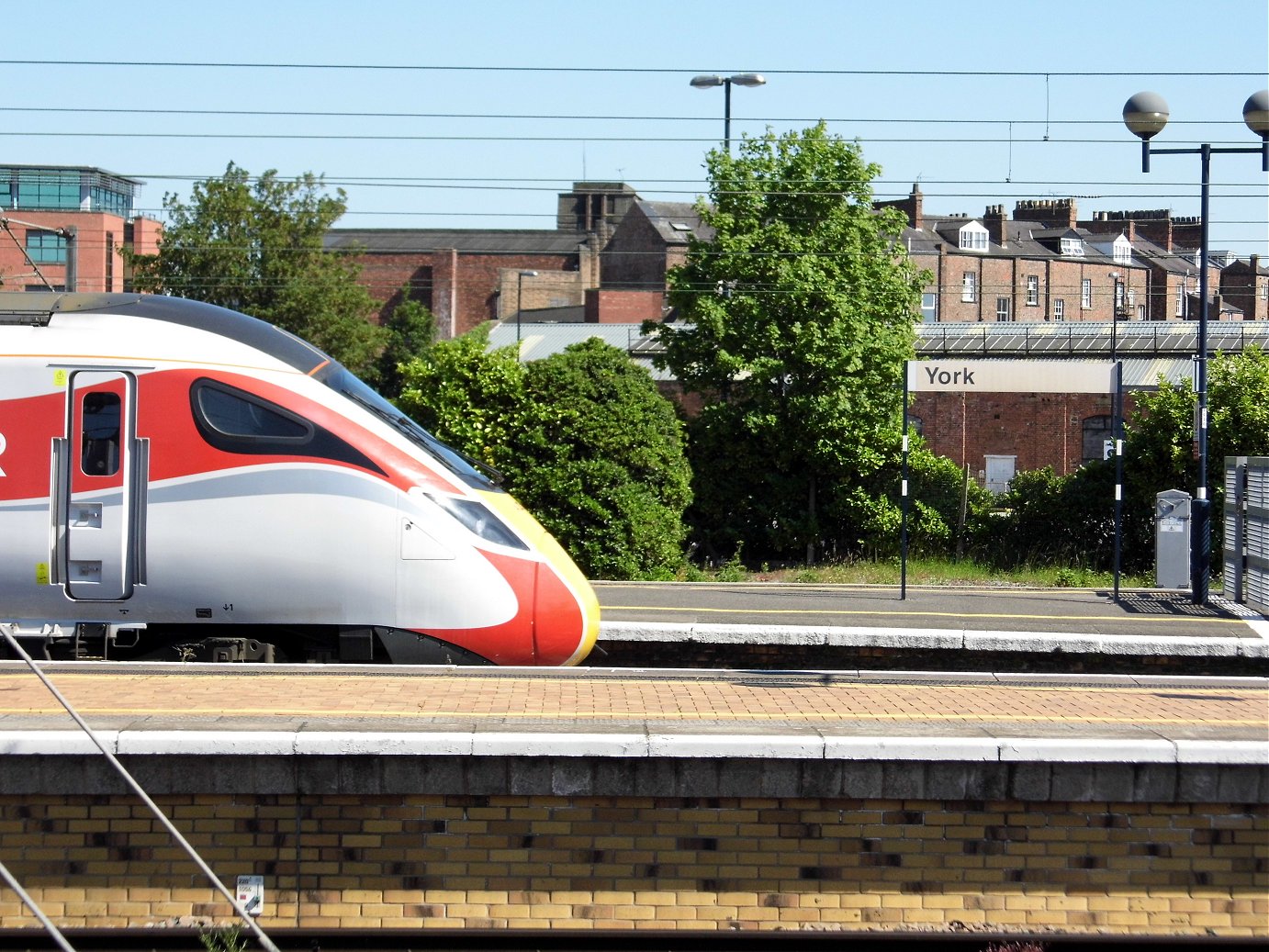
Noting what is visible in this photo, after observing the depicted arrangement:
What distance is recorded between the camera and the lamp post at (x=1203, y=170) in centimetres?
1548

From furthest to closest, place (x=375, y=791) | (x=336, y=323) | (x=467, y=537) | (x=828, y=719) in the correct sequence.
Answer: (x=336, y=323), (x=467, y=537), (x=828, y=719), (x=375, y=791)

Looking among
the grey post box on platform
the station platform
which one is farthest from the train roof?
the grey post box on platform

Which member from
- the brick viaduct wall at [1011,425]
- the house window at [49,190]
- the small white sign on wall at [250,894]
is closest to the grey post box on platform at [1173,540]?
the small white sign on wall at [250,894]

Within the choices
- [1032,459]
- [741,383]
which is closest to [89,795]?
[741,383]

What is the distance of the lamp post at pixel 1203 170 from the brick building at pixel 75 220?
49949 millimetres

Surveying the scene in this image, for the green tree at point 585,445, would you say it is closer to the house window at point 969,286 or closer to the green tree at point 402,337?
the green tree at point 402,337

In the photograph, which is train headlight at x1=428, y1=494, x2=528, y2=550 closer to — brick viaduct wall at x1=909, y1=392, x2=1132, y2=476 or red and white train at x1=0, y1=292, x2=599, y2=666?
red and white train at x1=0, y1=292, x2=599, y2=666

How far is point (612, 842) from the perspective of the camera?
6352 mm

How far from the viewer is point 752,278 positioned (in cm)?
2792

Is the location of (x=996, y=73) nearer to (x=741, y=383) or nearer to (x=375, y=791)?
(x=741, y=383)

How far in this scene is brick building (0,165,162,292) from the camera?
62.2 metres

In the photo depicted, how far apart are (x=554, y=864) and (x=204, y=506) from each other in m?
4.67

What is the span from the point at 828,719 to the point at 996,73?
14.3 m

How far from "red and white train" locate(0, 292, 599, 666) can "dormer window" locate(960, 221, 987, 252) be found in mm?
62733
